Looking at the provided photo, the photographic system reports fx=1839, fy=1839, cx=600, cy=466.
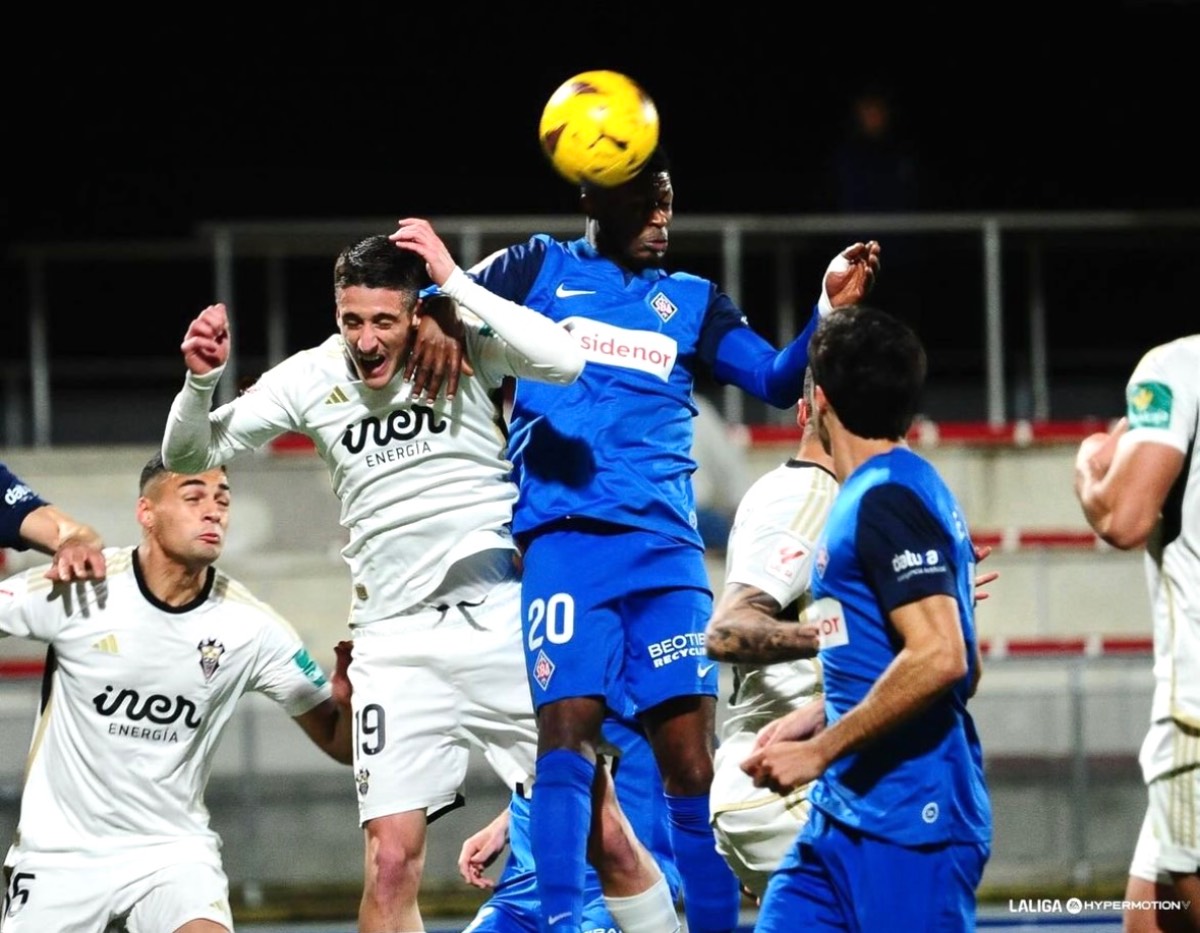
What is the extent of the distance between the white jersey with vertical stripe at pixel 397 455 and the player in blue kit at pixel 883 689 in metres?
1.62

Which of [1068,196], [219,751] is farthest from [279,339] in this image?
[1068,196]

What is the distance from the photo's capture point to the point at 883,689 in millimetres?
3514

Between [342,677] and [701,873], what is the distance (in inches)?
51.2

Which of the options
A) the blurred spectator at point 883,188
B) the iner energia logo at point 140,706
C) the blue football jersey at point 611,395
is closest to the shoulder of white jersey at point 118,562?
the iner energia logo at point 140,706

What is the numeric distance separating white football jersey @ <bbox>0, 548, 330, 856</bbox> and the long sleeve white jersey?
0.65 m

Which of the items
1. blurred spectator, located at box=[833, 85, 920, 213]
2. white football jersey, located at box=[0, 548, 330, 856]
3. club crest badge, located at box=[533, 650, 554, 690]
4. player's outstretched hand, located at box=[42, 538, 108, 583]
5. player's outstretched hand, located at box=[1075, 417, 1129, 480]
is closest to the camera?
player's outstretched hand, located at box=[1075, 417, 1129, 480]

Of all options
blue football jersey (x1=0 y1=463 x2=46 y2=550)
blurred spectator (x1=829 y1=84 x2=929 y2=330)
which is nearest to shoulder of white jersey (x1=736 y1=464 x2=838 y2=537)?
blue football jersey (x1=0 y1=463 x2=46 y2=550)

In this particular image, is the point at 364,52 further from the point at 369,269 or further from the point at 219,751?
the point at 369,269

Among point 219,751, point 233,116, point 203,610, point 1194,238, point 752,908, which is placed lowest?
point 752,908

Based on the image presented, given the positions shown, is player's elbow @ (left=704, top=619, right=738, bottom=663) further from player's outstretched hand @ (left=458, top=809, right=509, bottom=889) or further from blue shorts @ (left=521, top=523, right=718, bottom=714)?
player's outstretched hand @ (left=458, top=809, right=509, bottom=889)

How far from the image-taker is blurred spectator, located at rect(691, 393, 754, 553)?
1034cm

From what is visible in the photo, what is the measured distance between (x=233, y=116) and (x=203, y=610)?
10.7 meters

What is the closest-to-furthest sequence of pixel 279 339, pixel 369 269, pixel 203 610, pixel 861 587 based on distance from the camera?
pixel 861 587
pixel 369 269
pixel 203 610
pixel 279 339

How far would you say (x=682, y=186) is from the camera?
1527cm
